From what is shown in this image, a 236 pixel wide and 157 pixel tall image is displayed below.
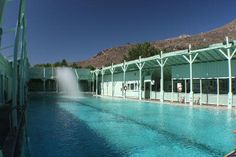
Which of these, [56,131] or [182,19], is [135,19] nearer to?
[182,19]

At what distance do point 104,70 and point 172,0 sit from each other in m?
11.6

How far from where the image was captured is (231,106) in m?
17.1

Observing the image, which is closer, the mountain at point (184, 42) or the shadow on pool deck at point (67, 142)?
the shadow on pool deck at point (67, 142)

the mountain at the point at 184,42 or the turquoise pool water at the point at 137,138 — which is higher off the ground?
the mountain at the point at 184,42

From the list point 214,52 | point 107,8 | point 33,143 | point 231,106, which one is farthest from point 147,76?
point 33,143

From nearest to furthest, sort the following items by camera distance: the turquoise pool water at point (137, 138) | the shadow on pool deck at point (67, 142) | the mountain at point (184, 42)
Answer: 1. the shadow on pool deck at point (67, 142)
2. the turquoise pool water at point (137, 138)
3. the mountain at point (184, 42)

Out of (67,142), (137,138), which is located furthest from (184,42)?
(67,142)

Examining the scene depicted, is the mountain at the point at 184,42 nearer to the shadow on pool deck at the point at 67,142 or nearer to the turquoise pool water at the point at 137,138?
the turquoise pool water at the point at 137,138

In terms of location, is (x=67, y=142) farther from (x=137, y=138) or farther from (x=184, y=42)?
(x=184, y=42)

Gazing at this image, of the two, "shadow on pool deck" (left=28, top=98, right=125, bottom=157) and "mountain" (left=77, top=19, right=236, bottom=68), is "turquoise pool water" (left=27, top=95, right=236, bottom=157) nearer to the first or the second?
"shadow on pool deck" (left=28, top=98, right=125, bottom=157)

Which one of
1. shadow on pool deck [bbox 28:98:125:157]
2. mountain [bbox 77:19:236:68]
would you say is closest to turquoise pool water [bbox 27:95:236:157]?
shadow on pool deck [bbox 28:98:125:157]

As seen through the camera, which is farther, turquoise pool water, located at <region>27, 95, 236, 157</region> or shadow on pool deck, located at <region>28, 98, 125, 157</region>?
turquoise pool water, located at <region>27, 95, 236, 157</region>

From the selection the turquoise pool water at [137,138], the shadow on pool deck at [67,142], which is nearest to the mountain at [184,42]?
the turquoise pool water at [137,138]

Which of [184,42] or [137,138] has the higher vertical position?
[184,42]
